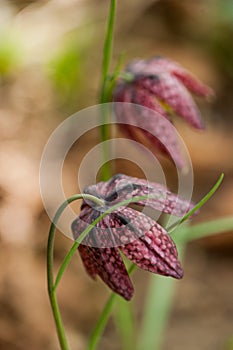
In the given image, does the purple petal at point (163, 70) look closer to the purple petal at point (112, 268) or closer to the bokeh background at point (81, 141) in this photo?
the purple petal at point (112, 268)

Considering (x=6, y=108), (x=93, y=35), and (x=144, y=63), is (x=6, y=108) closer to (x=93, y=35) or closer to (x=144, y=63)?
(x=93, y=35)

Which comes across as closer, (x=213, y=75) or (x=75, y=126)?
(x=75, y=126)

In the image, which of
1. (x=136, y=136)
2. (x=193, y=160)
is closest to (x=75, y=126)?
(x=193, y=160)

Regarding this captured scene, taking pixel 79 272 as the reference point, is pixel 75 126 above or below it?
above

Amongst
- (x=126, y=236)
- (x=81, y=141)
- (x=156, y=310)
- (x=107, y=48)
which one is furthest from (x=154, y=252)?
(x=81, y=141)


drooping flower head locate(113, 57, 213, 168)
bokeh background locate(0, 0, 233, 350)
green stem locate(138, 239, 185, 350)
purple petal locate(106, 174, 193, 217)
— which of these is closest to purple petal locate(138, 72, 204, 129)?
drooping flower head locate(113, 57, 213, 168)

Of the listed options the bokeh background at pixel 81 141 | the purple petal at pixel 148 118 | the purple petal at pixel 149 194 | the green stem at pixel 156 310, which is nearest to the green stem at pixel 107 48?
the purple petal at pixel 148 118
